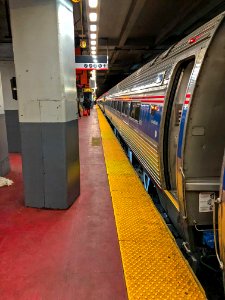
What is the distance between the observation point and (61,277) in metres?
2.37

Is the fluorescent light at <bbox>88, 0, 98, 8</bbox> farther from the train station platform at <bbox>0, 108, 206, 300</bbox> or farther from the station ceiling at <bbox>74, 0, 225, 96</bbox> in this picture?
the train station platform at <bbox>0, 108, 206, 300</bbox>

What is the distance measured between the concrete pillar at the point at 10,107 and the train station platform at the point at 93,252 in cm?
308

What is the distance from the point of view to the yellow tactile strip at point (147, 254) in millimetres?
2133

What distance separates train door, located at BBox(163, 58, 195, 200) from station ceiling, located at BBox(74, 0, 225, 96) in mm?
4206

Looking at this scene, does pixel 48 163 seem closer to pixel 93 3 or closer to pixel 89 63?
pixel 93 3

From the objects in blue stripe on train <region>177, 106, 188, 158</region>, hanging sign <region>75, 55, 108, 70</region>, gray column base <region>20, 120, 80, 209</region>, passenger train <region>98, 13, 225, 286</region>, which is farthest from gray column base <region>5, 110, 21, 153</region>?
blue stripe on train <region>177, 106, 188, 158</region>

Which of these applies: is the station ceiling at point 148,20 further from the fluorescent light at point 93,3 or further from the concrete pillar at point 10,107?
the concrete pillar at point 10,107

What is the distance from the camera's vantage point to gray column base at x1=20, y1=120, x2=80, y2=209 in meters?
3.62

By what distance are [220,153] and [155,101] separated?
1.66 m

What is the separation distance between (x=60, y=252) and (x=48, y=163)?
1349 millimetres

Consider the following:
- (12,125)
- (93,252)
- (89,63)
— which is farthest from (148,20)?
(93,252)

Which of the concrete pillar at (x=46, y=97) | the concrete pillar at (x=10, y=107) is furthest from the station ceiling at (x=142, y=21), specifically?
the concrete pillar at (x=46, y=97)

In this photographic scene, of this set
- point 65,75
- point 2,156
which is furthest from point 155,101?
point 2,156

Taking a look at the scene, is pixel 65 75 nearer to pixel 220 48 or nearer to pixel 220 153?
pixel 220 48
